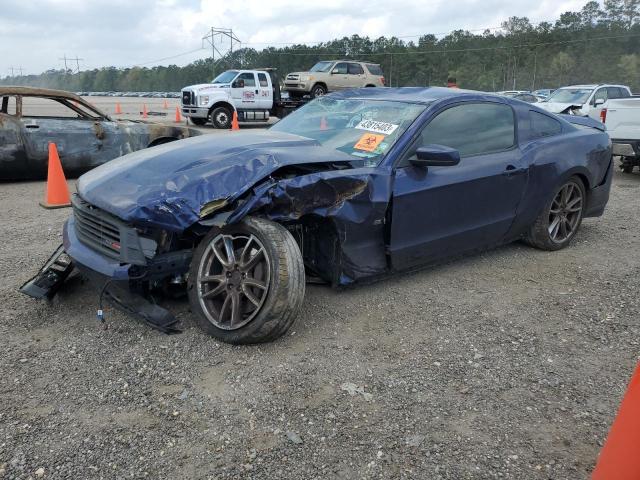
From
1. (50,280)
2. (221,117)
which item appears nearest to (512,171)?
(50,280)

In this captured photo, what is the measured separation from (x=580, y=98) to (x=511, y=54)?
57375 millimetres

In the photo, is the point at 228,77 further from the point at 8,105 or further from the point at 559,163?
the point at 559,163

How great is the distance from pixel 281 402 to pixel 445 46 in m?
83.1

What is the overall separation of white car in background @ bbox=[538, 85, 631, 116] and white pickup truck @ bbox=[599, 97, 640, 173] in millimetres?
6715

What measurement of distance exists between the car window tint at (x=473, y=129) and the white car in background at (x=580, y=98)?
13032mm

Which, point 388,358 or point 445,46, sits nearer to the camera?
point 388,358

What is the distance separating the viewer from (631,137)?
909cm

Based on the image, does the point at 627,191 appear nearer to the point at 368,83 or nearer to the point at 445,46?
the point at 368,83

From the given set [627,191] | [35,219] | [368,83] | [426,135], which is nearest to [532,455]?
[426,135]

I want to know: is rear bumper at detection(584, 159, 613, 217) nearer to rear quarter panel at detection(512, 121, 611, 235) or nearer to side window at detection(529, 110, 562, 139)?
rear quarter panel at detection(512, 121, 611, 235)

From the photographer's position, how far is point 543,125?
15.8ft

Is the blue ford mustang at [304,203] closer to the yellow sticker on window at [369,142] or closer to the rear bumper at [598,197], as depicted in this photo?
the yellow sticker on window at [369,142]

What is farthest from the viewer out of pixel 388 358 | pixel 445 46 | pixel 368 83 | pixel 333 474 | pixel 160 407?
pixel 445 46

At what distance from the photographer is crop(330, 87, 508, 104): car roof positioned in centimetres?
420
